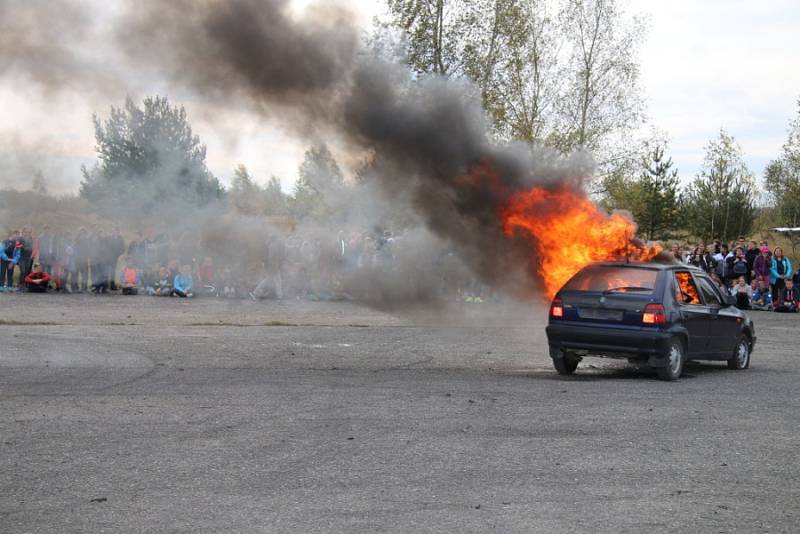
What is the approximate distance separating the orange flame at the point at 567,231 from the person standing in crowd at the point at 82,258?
47.0 ft

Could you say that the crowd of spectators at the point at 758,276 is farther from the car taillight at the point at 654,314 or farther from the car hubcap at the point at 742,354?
the car taillight at the point at 654,314

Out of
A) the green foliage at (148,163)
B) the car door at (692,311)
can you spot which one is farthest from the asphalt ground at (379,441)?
the green foliage at (148,163)

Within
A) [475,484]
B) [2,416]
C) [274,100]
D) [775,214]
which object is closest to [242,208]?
[274,100]

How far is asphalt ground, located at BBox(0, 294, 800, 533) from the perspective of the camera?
19.2 feet

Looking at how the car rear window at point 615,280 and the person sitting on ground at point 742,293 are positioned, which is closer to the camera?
the car rear window at point 615,280

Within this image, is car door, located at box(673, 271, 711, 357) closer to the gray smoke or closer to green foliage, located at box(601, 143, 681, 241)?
the gray smoke

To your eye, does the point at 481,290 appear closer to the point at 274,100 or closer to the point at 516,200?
the point at 516,200

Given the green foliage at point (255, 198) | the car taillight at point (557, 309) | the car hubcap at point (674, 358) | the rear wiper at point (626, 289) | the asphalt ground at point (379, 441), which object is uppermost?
the green foliage at point (255, 198)

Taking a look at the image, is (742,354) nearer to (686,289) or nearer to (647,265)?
(686,289)

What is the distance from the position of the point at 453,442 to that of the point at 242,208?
17888mm

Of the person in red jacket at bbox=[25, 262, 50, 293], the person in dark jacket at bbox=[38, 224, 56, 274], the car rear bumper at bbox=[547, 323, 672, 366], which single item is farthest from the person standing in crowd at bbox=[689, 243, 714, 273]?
the person in red jacket at bbox=[25, 262, 50, 293]

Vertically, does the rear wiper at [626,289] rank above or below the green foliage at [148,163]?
below

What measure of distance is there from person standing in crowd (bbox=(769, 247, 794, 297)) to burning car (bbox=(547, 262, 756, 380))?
14.0 metres

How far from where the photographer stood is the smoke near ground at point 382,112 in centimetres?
1403
